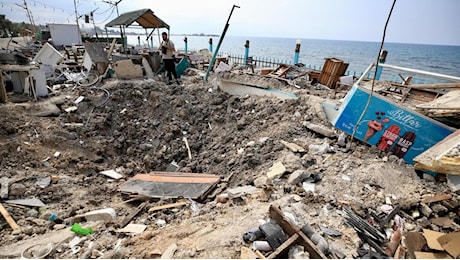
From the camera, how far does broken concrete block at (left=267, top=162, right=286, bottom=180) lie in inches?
148

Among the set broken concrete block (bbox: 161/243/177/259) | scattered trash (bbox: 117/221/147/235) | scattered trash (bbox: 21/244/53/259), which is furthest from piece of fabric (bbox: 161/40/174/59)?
broken concrete block (bbox: 161/243/177/259)

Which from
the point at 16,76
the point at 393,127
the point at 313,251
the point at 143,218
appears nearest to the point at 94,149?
the point at 143,218

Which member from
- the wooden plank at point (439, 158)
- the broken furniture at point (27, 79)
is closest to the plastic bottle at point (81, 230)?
the wooden plank at point (439, 158)

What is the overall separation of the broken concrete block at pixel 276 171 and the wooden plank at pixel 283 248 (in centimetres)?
147

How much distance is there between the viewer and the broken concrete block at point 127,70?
819 cm

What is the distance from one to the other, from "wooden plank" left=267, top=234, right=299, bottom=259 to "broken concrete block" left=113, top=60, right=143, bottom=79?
8025 millimetres

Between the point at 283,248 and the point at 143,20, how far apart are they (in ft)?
37.5

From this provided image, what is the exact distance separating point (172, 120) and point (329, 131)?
4230mm

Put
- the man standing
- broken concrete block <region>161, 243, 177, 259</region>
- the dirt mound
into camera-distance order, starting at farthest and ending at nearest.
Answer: the man standing < the dirt mound < broken concrete block <region>161, 243, 177, 259</region>

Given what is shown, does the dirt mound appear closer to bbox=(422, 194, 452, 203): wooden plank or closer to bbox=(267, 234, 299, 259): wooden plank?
bbox=(422, 194, 452, 203): wooden plank

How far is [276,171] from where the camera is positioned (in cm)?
387

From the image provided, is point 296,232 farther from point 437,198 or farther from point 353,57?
point 353,57

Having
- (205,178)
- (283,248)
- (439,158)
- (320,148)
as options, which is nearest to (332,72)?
(320,148)

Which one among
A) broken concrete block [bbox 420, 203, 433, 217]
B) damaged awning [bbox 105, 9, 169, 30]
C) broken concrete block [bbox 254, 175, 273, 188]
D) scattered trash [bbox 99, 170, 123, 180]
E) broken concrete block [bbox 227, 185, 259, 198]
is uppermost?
damaged awning [bbox 105, 9, 169, 30]
